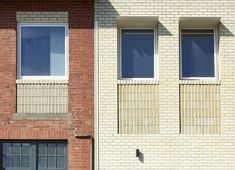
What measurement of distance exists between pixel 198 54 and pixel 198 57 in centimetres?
7

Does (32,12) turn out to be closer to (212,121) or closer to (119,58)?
(119,58)

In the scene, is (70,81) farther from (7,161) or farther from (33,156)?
(7,161)

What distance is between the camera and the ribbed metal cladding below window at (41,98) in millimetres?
15602

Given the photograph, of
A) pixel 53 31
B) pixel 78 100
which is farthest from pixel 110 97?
pixel 53 31

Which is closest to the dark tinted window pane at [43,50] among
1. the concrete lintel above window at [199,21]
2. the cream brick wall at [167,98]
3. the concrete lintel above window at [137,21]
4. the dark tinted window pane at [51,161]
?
the cream brick wall at [167,98]

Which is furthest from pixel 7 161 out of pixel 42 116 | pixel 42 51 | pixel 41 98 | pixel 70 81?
pixel 42 51

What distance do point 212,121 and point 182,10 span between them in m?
2.80

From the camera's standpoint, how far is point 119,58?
1595 centimetres

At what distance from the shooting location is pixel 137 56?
16000 millimetres

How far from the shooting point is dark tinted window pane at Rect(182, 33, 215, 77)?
1599cm

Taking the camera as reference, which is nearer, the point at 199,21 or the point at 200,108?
the point at 200,108

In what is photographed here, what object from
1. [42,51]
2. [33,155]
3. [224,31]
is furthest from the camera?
[42,51]

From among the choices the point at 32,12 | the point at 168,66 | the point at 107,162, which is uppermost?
the point at 32,12

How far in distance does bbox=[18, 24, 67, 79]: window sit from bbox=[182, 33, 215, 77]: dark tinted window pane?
2.98 metres
